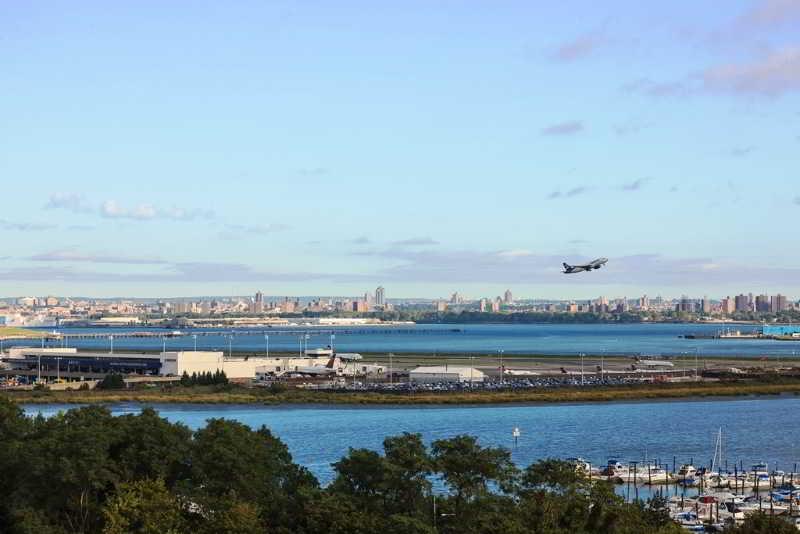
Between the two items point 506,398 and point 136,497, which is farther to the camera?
point 506,398

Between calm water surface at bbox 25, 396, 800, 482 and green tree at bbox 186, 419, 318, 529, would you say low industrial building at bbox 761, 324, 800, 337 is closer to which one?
calm water surface at bbox 25, 396, 800, 482

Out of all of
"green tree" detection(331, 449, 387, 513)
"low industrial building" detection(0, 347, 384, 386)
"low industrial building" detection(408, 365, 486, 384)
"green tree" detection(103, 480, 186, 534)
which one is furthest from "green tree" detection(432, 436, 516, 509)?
"low industrial building" detection(0, 347, 384, 386)

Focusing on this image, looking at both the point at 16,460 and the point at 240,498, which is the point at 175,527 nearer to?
the point at 240,498

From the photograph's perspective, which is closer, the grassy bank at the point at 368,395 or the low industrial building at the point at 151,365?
the grassy bank at the point at 368,395

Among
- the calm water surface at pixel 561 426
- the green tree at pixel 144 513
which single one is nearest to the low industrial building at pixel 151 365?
the calm water surface at pixel 561 426

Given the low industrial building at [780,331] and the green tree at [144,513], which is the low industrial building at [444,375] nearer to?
the green tree at [144,513]

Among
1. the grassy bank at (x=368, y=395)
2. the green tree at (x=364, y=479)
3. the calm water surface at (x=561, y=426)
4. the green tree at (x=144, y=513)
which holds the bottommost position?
the calm water surface at (x=561, y=426)

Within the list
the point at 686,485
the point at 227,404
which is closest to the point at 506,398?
the point at 227,404
